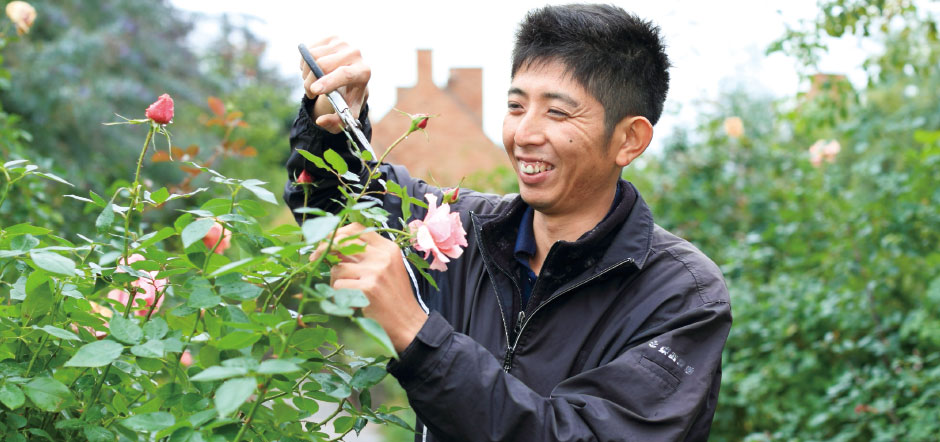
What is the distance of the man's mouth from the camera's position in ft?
5.96

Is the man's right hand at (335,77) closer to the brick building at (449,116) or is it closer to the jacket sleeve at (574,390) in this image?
the jacket sleeve at (574,390)

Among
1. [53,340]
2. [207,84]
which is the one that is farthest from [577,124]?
[207,84]

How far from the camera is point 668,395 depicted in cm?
156

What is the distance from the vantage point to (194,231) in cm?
116

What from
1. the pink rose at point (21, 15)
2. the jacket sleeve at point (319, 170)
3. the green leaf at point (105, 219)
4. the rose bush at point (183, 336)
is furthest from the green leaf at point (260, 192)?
the pink rose at point (21, 15)

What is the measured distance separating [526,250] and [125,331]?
100 centimetres

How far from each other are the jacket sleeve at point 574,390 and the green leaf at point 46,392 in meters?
0.45

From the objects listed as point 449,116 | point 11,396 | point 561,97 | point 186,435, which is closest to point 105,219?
point 11,396

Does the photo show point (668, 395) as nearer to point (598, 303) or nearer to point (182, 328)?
point (598, 303)

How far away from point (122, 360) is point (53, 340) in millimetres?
182

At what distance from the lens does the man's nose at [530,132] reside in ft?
5.88

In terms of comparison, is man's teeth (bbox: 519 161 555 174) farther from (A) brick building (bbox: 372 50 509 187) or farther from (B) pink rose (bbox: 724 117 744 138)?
(A) brick building (bbox: 372 50 509 187)

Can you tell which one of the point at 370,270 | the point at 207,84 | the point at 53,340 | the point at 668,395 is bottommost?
the point at 207,84

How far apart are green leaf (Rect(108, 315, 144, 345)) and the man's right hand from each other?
2.05ft
